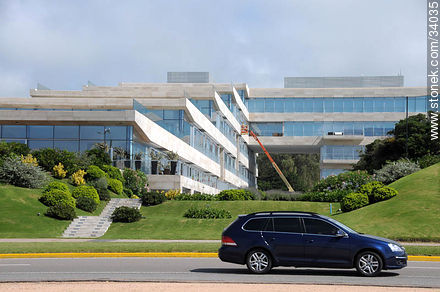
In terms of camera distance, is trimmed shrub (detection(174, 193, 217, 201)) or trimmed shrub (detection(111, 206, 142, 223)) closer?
trimmed shrub (detection(111, 206, 142, 223))

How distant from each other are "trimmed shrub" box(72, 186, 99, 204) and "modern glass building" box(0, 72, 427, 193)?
8800 mm

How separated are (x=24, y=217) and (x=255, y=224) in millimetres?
20548

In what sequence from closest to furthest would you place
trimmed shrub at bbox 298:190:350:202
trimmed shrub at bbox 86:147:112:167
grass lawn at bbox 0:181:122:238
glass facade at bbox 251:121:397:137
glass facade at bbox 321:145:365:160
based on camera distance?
grass lawn at bbox 0:181:122:238 → trimmed shrub at bbox 298:190:350:202 → trimmed shrub at bbox 86:147:112:167 → glass facade at bbox 321:145:365:160 → glass facade at bbox 251:121:397:137

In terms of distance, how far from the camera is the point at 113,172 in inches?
1721

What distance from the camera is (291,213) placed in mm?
15664

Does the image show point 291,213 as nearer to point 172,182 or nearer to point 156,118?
point 172,182

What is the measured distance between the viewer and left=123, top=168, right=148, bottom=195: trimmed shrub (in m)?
45.3

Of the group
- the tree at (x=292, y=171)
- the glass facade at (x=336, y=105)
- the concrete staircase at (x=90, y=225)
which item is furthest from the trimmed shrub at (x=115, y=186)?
the tree at (x=292, y=171)

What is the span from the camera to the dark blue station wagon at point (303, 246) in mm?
14703

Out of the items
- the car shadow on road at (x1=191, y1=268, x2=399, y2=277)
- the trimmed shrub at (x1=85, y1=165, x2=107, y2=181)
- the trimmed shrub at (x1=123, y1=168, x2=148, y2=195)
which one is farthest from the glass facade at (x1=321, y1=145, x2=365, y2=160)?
the car shadow on road at (x1=191, y1=268, x2=399, y2=277)

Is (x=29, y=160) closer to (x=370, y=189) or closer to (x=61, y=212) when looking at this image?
(x=61, y=212)

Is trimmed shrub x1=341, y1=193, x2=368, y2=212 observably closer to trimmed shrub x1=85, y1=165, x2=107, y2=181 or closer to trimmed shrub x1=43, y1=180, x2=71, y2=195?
trimmed shrub x1=85, y1=165, x2=107, y2=181

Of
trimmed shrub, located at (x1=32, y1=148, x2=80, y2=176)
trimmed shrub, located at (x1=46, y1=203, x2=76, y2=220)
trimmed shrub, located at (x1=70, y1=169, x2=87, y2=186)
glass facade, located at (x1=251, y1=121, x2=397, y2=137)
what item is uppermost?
glass facade, located at (x1=251, y1=121, x2=397, y2=137)

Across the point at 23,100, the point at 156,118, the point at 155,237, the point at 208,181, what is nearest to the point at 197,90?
the point at 208,181
